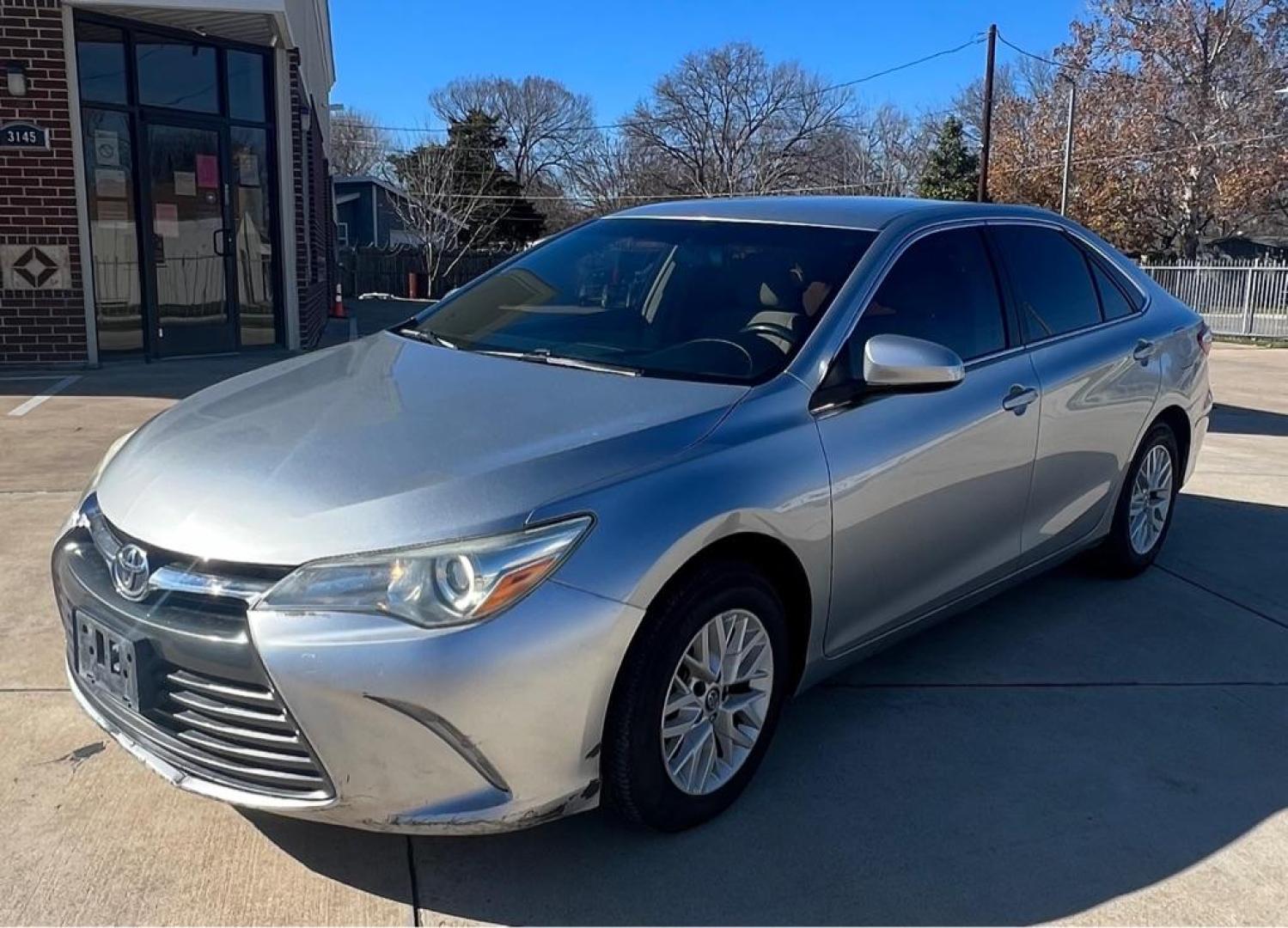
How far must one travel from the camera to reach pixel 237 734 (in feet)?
8.23

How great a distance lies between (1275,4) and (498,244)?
98.2 ft

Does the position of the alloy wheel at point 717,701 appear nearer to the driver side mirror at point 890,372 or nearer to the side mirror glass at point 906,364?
the driver side mirror at point 890,372

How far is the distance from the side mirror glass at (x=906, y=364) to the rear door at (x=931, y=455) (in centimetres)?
9

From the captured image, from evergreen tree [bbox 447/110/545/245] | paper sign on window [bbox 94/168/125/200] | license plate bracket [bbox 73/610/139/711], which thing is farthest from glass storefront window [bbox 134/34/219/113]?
evergreen tree [bbox 447/110/545/245]

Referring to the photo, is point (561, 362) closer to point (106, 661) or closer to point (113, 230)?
point (106, 661)

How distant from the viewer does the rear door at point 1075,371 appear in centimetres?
427

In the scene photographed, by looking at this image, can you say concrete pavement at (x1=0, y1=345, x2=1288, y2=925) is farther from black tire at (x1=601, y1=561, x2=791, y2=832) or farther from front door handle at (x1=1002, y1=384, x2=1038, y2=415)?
front door handle at (x1=1002, y1=384, x2=1038, y2=415)

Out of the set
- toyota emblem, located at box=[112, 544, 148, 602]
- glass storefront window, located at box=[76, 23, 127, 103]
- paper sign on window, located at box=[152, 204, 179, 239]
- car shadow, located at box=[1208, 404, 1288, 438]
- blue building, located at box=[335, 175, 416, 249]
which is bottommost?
car shadow, located at box=[1208, 404, 1288, 438]

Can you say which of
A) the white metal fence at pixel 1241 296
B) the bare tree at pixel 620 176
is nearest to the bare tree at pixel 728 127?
the bare tree at pixel 620 176

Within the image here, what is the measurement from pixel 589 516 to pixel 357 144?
7044 centimetres

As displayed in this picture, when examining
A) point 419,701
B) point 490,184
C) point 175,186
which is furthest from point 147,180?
point 490,184

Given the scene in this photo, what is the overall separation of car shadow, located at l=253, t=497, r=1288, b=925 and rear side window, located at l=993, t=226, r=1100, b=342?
1248mm

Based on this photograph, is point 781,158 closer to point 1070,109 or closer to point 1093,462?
point 1070,109

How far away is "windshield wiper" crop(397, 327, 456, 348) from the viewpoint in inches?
152
